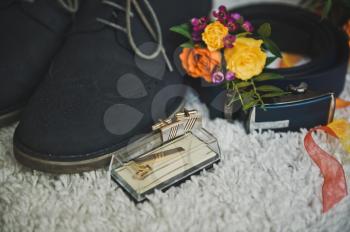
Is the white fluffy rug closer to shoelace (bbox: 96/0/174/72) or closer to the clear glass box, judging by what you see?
the clear glass box

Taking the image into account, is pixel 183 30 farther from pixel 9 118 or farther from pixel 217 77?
pixel 9 118

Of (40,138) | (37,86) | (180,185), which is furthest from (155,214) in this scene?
(37,86)

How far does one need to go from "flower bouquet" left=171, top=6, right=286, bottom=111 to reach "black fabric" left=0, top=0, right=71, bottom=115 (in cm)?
19

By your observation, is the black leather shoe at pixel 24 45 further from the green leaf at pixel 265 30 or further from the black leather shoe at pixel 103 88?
the green leaf at pixel 265 30

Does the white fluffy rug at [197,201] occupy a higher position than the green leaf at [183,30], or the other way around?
the green leaf at [183,30]

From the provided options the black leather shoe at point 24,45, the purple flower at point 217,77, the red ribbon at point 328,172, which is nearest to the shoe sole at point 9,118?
the black leather shoe at point 24,45

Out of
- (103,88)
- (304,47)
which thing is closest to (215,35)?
(103,88)

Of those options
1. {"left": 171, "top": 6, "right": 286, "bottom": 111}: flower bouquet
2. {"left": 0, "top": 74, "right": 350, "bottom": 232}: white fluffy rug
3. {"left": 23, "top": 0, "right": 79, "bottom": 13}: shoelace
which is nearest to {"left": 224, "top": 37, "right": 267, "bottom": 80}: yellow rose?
{"left": 171, "top": 6, "right": 286, "bottom": 111}: flower bouquet

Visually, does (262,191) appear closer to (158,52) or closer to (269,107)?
(269,107)

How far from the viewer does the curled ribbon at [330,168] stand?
0.51 m

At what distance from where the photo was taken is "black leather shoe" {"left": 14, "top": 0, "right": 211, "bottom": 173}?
1.74 feet

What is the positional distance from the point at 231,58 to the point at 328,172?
0.60 ft

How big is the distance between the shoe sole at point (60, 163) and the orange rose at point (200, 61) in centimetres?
15

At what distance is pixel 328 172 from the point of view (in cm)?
54
